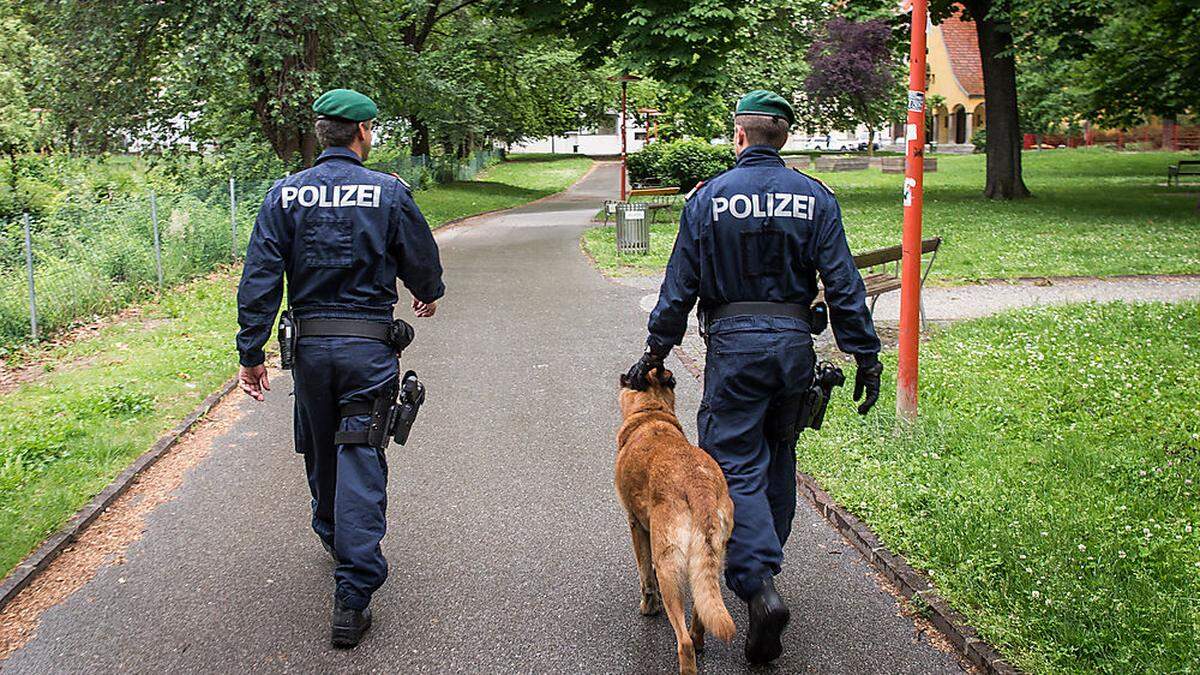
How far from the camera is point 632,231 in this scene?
17.9 meters

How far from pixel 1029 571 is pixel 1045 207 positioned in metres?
21.1

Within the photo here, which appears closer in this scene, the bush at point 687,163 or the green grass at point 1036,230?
the green grass at point 1036,230

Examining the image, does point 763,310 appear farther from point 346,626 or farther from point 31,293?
point 31,293

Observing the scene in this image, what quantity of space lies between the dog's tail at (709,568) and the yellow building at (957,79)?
63.4 metres

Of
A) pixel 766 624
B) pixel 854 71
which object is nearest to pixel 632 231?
pixel 766 624

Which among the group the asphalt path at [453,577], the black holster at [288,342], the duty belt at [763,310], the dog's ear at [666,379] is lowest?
the asphalt path at [453,577]

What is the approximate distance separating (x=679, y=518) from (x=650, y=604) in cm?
90

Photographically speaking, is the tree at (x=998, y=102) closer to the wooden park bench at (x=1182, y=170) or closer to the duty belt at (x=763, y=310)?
the wooden park bench at (x=1182, y=170)

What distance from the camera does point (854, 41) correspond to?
5166cm

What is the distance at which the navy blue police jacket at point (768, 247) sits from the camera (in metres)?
4.05

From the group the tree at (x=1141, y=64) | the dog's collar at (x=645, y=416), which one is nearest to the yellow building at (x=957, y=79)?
the tree at (x=1141, y=64)

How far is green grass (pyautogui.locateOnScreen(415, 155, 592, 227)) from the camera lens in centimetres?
2923

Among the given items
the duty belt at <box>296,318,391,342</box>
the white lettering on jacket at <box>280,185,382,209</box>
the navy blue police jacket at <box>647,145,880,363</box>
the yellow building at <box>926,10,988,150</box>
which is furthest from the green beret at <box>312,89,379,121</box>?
the yellow building at <box>926,10,988,150</box>

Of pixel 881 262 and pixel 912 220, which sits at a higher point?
pixel 912 220
